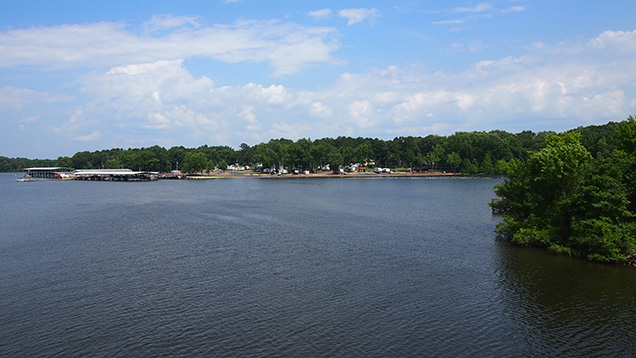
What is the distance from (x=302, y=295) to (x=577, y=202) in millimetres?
23905

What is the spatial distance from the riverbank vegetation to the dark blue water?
1722mm

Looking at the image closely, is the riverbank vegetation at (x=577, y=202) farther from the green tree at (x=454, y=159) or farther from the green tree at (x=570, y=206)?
the green tree at (x=454, y=159)

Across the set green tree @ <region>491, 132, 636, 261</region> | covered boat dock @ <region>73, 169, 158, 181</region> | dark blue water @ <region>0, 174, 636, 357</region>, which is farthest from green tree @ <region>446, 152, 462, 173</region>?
green tree @ <region>491, 132, 636, 261</region>

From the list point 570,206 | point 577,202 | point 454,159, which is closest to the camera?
point 577,202

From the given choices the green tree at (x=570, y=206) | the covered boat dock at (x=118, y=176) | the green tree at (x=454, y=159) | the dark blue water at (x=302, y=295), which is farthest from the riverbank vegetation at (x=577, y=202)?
the covered boat dock at (x=118, y=176)

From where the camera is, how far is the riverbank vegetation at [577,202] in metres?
33.1

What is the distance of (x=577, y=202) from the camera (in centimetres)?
3522

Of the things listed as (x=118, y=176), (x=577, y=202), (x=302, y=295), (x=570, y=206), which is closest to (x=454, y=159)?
(x=118, y=176)

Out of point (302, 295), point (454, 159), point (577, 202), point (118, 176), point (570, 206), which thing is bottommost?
point (302, 295)

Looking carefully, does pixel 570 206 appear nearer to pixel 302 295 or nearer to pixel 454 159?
pixel 302 295

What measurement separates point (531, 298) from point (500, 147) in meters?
151

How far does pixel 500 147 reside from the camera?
544ft

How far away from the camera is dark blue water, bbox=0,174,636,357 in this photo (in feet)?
69.1

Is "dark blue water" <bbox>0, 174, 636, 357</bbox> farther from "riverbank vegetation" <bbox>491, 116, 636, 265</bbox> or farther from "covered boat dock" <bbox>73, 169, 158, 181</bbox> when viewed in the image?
"covered boat dock" <bbox>73, 169, 158, 181</bbox>
